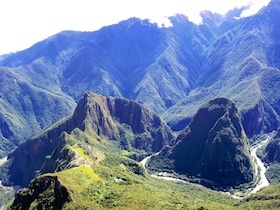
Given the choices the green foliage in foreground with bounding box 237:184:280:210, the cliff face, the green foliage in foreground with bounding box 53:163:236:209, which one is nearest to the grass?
the green foliage in foreground with bounding box 53:163:236:209

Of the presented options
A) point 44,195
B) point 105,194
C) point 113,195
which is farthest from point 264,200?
point 44,195

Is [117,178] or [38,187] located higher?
[38,187]

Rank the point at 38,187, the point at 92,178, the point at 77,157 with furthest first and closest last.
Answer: the point at 77,157, the point at 92,178, the point at 38,187

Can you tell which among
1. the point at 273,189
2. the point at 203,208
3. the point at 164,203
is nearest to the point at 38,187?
the point at 164,203

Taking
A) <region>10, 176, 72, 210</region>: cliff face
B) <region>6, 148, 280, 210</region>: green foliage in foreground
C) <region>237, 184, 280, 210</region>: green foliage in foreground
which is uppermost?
<region>10, 176, 72, 210</region>: cliff face

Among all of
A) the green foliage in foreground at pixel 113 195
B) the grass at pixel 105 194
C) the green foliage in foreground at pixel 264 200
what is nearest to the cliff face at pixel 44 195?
the green foliage in foreground at pixel 113 195

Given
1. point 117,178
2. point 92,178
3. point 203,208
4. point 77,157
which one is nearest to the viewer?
point 203,208

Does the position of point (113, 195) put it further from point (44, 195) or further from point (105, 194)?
point (44, 195)

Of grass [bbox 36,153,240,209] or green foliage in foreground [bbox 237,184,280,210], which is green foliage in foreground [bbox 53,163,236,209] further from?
green foliage in foreground [bbox 237,184,280,210]

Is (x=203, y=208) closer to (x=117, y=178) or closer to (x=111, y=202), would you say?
(x=111, y=202)
